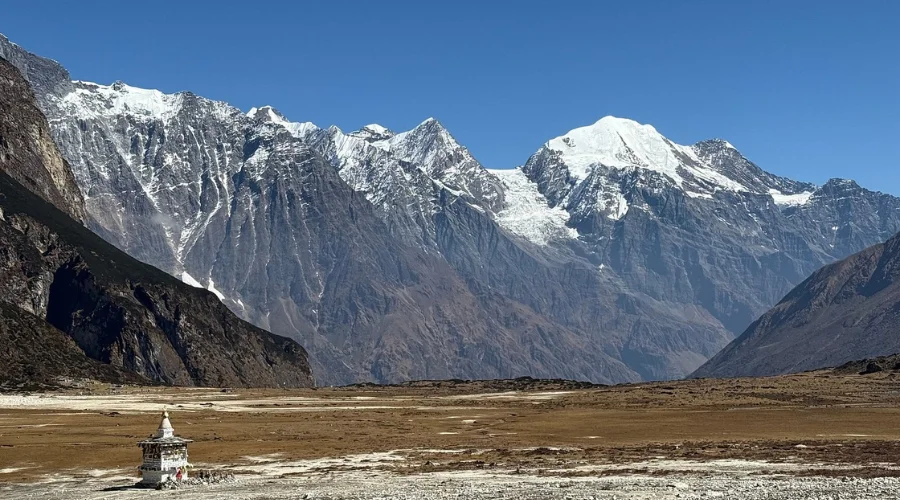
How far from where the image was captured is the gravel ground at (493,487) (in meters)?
55.9

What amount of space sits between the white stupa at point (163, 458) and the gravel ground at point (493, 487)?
1.26m

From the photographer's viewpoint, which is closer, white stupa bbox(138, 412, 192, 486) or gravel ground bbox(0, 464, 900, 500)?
gravel ground bbox(0, 464, 900, 500)

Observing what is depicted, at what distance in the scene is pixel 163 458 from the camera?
64.2 m

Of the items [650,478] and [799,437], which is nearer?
[650,478]

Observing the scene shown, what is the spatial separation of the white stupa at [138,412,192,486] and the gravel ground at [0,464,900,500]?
4.15 feet

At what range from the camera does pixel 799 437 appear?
8869 centimetres

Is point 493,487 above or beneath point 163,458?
beneath

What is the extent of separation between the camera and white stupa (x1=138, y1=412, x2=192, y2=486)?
210ft

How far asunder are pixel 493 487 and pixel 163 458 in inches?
675

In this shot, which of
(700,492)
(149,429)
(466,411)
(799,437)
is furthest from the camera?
(466,411)

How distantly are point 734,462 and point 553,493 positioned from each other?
16.9 metres

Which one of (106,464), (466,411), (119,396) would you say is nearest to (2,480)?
(106,464)

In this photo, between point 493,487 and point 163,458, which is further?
point 163,458

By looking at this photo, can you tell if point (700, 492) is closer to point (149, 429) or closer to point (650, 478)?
point (650, 478)
